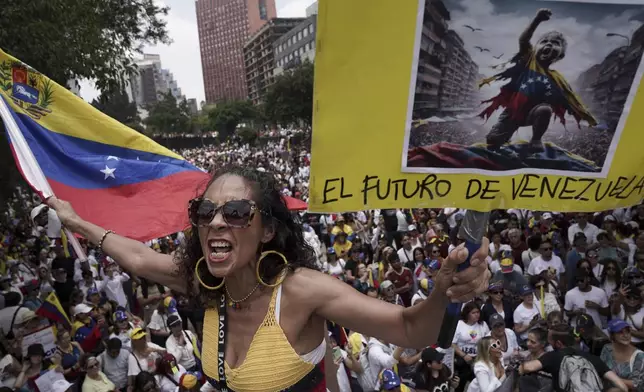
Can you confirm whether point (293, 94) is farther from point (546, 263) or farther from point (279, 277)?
point (279, 277)

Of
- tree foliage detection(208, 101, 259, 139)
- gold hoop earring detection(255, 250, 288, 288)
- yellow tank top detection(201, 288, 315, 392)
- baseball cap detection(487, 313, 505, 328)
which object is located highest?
gold hoop earring detection(255, 250, 288, 288)

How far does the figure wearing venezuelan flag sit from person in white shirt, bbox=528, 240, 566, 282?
5.82 m

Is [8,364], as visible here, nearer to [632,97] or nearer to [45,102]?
[45,102]

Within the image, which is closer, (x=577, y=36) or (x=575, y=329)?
(x=577, y=36)

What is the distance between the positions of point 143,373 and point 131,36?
737 cm

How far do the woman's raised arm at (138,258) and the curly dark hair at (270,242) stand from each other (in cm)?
13

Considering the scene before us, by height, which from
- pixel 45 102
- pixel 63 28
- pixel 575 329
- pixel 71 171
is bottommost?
pixel 575 329

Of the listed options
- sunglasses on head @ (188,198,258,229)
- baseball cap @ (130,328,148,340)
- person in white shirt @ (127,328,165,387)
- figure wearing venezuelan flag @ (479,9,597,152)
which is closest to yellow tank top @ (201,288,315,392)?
sunglasses on head @ (188,198,258,229)

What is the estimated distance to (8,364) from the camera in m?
5.13

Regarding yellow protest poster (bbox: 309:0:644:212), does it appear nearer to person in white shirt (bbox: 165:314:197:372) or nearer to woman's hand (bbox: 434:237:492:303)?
woman's hand (bbox: 434:237:492:303)

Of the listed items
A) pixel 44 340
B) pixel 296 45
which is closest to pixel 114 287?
pixel 44 340

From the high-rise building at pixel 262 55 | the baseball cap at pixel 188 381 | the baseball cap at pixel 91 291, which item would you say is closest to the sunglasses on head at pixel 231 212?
the baseball cap at pixel 188 381

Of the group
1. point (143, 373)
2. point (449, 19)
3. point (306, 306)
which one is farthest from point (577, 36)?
point (143, 373)

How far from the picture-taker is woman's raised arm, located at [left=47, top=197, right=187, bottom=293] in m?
2.36
